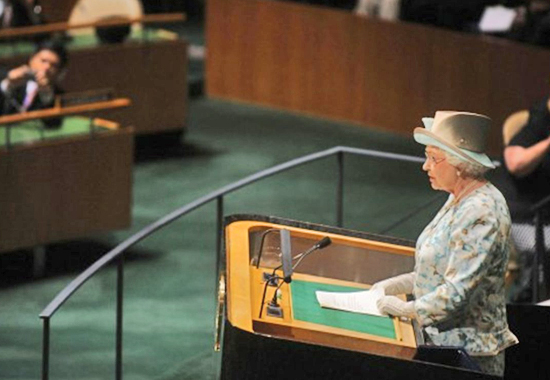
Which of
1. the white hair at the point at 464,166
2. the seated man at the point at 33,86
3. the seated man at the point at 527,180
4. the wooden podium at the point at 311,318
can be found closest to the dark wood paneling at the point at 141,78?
the seated man at the point at 33,86

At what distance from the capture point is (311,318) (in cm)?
527

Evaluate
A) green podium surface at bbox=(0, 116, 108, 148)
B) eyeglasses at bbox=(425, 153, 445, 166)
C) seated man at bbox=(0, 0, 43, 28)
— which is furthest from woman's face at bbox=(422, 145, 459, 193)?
seated man at bbox=(0, 0, 43, 28)

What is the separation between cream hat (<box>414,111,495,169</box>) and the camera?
5.22 metres

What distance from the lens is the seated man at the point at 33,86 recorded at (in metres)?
9.52

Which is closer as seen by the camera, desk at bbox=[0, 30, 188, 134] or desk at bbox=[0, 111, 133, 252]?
desk at bbox=[0, 111, 133, 252]

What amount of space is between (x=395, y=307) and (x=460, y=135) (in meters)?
0.60

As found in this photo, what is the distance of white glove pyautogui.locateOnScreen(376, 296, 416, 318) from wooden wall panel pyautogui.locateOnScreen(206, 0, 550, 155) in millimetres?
6530

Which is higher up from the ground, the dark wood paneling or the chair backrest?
the chair backrest

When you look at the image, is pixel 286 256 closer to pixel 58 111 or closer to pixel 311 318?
pixel 311 318

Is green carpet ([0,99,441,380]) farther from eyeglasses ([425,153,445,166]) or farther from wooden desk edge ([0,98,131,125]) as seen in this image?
eyeglasses ([425,153,445,166])

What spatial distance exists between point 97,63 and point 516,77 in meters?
3.06

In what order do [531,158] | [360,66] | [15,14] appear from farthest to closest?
[360,66] < [15,14] < [531,158]

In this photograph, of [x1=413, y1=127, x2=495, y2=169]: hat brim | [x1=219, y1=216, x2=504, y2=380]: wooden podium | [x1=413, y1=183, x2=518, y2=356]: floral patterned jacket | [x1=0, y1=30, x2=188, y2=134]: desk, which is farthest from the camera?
[x1=0, y1=30, x2=188, y2=134]: desk

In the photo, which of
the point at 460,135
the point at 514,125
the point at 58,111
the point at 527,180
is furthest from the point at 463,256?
the point at 58,111
